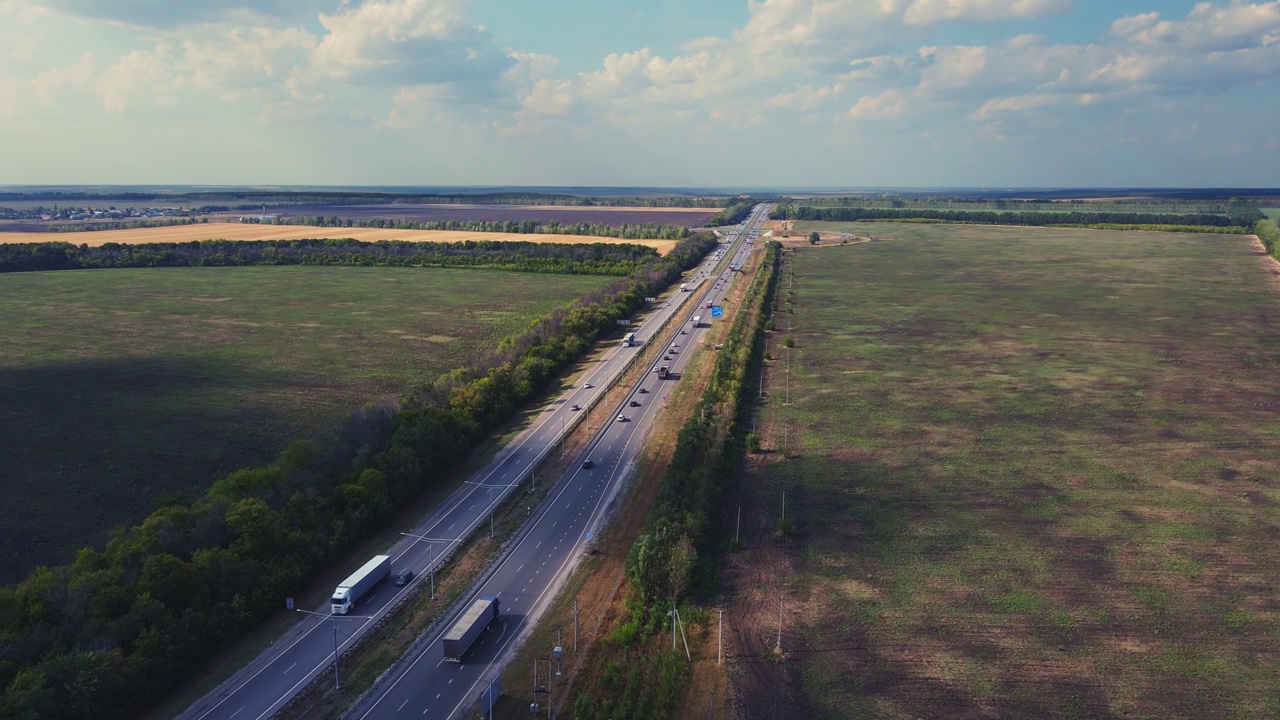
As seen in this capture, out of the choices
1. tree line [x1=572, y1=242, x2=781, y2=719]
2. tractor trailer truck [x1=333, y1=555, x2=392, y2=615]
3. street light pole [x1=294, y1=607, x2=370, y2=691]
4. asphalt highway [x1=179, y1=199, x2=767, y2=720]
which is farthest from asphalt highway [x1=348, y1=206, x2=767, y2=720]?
tractor trailer truck [x1=333, y1=555, x2=392, y2=615]

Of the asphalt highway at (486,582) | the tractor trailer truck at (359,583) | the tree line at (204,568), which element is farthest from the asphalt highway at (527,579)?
the tree line at (204,568)

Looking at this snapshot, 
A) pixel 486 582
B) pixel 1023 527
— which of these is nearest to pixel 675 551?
pixel 486 582

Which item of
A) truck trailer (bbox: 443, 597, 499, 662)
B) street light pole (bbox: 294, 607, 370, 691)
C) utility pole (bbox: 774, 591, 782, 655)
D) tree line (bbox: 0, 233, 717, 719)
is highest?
tree line (bbox: 0, 233, 717, 719)

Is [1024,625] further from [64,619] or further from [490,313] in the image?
[490,313]

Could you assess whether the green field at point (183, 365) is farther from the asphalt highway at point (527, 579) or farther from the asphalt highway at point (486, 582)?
the asphalt highway at point (527, 579)

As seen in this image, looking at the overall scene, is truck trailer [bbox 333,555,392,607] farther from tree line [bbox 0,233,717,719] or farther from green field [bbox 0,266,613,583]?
green field [bbox 0,266,613,583]
